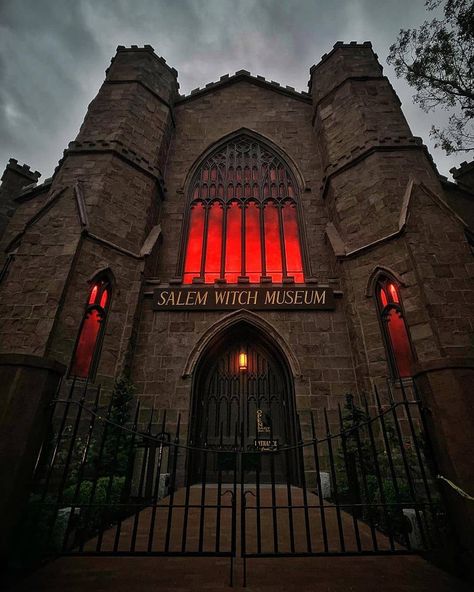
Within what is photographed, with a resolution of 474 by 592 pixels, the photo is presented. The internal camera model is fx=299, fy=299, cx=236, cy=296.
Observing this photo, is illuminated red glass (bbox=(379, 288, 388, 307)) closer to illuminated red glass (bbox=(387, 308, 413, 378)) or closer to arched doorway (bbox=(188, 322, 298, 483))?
illuminated red glass (bbox=(387, 308, 413, 378))

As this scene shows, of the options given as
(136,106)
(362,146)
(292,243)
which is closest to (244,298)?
(292,243)

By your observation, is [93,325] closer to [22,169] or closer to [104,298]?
[104,298]

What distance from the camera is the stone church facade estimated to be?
6.79 metres

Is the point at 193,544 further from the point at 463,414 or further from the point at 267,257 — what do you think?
the point at 267,257

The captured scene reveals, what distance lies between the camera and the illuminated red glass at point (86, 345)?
730cm

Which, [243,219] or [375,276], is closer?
[375,276]

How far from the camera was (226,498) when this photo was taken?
19.9 ft

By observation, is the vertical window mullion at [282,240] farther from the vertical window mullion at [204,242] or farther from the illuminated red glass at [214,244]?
the vertical window mullion at [204,242]

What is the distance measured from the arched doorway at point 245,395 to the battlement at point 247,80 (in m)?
12.1

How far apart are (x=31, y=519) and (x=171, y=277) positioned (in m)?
7.62

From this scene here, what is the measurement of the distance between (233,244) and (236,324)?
3600 millimetres

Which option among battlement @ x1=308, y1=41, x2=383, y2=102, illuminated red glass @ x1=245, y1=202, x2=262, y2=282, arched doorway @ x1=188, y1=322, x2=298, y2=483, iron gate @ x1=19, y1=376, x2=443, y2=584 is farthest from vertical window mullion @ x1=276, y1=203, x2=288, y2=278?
battlement @ x1=308, y1=41, x2=383, y2=102

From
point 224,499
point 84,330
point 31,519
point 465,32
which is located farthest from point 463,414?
point 465,32

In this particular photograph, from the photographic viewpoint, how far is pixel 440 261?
7.06 meters
